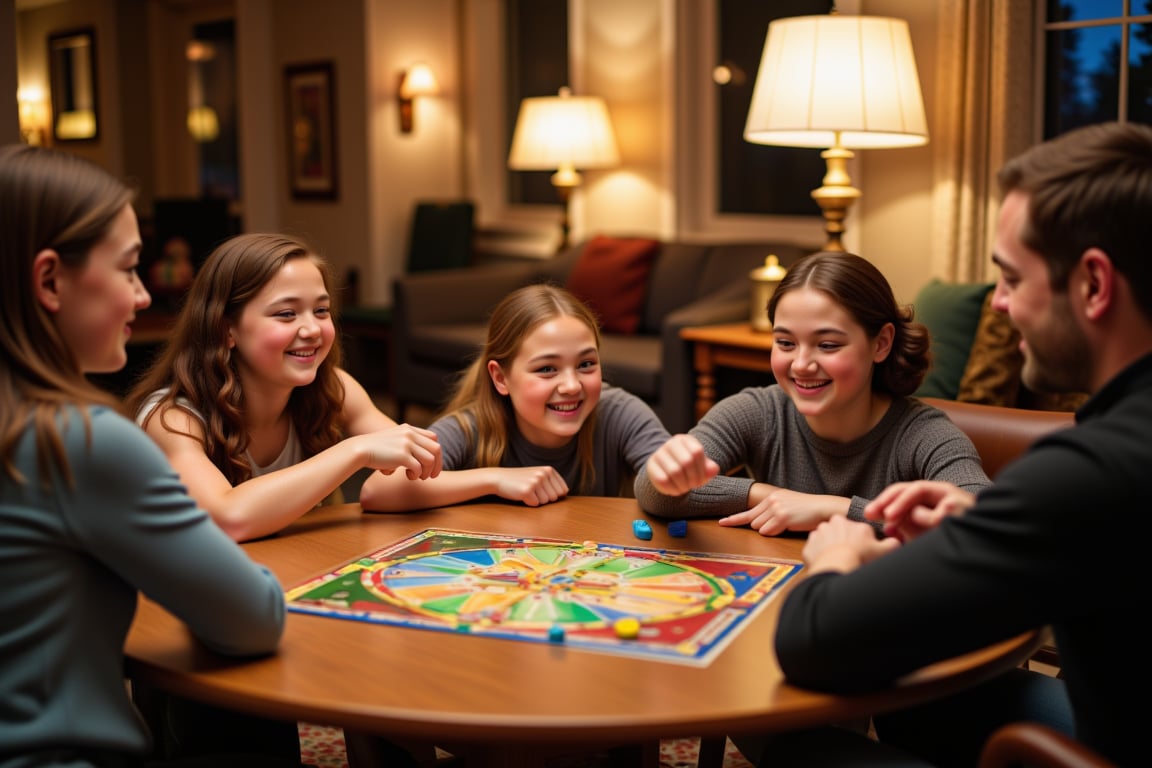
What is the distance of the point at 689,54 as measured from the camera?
5469 millimetres

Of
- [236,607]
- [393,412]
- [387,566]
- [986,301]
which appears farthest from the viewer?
[393,412]

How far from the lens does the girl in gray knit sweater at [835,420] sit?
1.83 meters

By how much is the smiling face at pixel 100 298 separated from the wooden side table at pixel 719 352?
2.94 m

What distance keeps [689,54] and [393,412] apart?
2.47m

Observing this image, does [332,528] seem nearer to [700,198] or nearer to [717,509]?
[717,509]

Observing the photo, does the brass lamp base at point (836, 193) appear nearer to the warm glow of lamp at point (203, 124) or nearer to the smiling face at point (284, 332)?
the smiling face at point (284, 332)

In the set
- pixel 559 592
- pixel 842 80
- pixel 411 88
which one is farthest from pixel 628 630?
pixel 411 88

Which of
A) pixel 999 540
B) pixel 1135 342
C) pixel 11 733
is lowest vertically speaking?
pixel 11 733

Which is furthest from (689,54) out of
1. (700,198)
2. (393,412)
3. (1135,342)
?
(1135,342)

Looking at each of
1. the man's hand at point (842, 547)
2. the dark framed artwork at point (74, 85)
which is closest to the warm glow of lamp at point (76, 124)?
the dark framed artwork at point (74, 85)

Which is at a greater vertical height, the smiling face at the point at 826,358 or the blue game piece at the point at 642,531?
the smiling face at the point at 826,358

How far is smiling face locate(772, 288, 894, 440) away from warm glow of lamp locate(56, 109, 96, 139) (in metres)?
9.46

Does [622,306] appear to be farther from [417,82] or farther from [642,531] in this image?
[642,531]

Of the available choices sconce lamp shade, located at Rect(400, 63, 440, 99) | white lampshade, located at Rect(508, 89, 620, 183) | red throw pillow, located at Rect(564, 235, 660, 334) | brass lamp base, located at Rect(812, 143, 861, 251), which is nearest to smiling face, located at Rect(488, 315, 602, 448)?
brass lamp base, located at Rect(812, 143, 861, 251)
